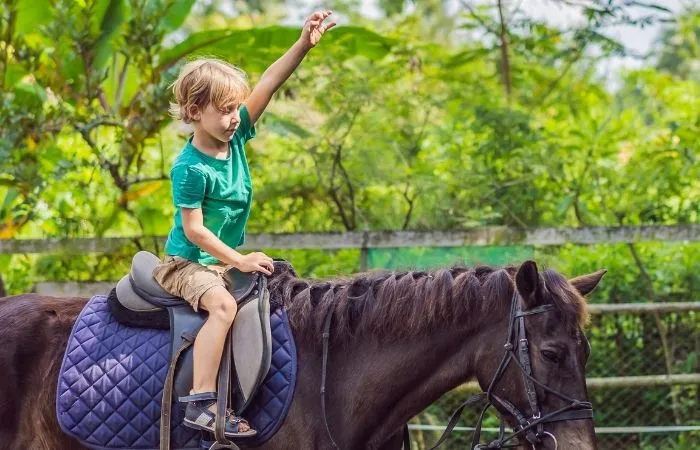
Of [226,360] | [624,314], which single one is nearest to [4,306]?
[226,360]

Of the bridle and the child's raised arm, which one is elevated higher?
the child's raised arm

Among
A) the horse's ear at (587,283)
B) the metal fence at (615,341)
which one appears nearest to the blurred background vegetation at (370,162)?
the metal fence at (615,341)

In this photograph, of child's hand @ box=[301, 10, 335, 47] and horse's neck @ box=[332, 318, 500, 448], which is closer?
horse's neck @ box=[332, 318, 500, 448]

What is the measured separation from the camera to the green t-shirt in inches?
131

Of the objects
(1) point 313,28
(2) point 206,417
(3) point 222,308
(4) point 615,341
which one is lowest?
(4) point 615,341

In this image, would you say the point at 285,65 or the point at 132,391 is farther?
the point at 285,65

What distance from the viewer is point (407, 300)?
3400 millimetres

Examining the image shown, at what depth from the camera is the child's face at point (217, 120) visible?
3.38m

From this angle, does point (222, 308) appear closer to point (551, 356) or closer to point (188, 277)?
point (188, 277)

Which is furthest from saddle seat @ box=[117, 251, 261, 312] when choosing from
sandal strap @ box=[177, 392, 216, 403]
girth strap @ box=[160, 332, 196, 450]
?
sandal strap @ box=[177, 392, 216, 403]

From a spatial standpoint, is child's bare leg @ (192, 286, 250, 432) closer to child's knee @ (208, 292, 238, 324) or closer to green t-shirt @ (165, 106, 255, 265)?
child's knee @ (208, 292, 238, 324)

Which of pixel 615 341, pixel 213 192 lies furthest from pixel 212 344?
pixel 615 341

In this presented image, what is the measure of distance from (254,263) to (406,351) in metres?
0.65

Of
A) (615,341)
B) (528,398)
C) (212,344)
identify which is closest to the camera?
(528,398)
